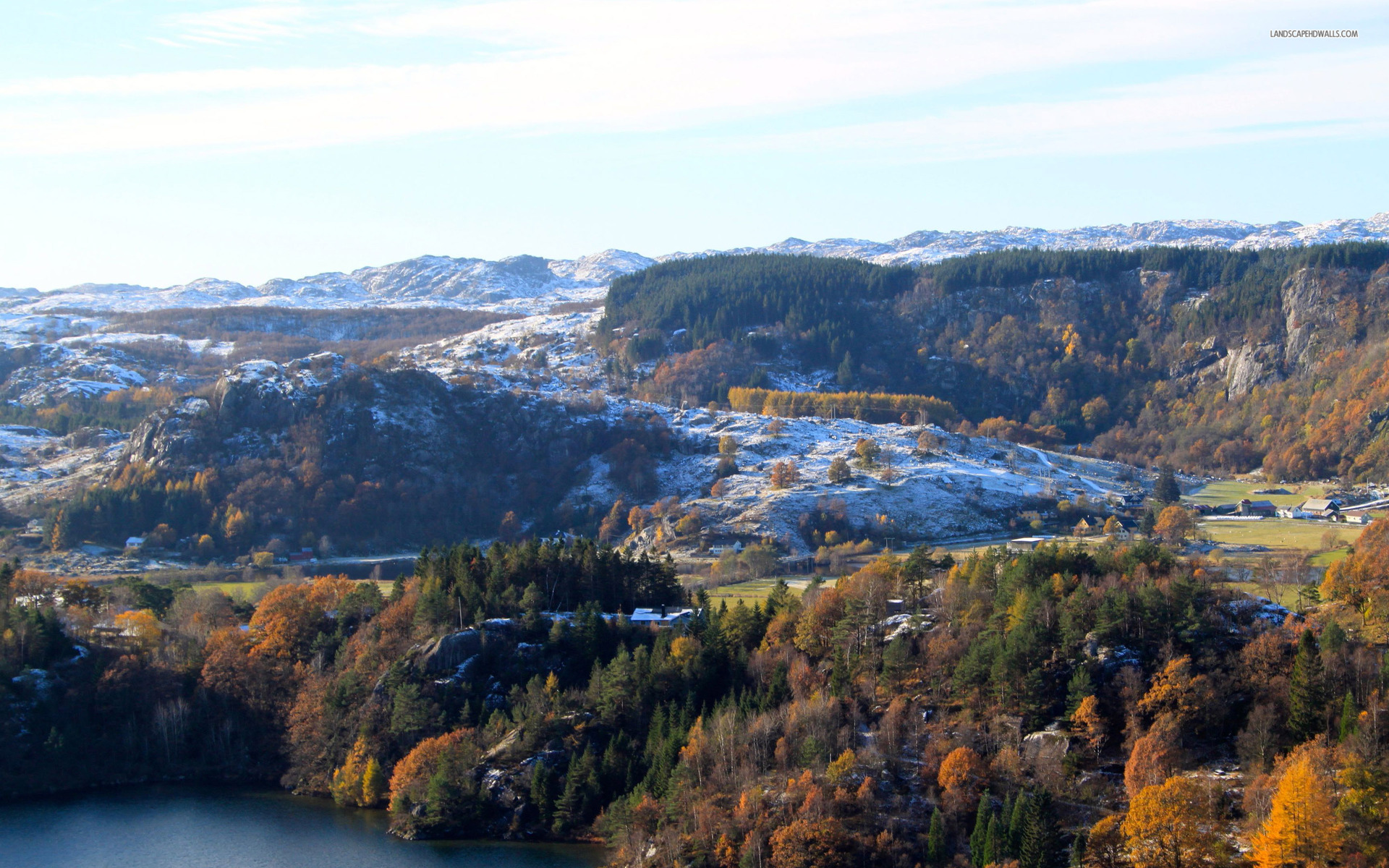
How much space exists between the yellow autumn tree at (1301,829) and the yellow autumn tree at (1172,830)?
2451 mm

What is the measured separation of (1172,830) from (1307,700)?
1287cm

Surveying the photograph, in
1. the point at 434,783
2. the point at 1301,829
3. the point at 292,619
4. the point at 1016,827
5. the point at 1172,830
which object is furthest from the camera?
the point at 292,619

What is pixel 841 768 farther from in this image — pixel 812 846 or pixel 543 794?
pixel 543 794

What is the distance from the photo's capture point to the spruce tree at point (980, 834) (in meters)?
65.8

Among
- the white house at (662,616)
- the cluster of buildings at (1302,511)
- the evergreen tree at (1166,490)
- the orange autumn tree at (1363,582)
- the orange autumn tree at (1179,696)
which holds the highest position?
the orange autumn tree at (1363,582)

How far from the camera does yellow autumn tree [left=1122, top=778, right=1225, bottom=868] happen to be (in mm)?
62281

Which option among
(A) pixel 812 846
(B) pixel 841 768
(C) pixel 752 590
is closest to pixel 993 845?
(A) pixel 812 846

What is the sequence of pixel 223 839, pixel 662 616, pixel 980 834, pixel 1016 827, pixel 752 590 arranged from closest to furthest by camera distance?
pixel 1016 827
pixel 980 834
pixel 223 839
pixel 662 616
pixel 752 590

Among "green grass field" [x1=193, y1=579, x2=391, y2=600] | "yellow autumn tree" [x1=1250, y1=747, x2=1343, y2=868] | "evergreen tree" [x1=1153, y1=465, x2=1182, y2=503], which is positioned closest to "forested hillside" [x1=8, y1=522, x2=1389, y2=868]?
"yellow autumn tree" [x1=1250, y1=747, x2=1343, y2=868]

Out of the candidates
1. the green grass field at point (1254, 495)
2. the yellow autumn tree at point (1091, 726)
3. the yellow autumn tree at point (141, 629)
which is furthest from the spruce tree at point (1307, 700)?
the green grass field at point (1254, 495)

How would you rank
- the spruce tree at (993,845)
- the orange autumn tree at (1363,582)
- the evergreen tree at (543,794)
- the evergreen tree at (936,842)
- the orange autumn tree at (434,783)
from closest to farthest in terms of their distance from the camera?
the spruce tree at (993,845) < the evergreen tree at (936,842) < the evergreen tree at (543,794) < the orange autumn tree at (1363,582) < the orange autumn tree at (434,783)

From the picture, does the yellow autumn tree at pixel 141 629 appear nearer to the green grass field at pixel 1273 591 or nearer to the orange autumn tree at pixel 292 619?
the orange autumn tree at pixel 292 619

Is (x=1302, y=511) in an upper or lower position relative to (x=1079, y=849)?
lower

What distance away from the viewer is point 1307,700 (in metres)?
69.6
